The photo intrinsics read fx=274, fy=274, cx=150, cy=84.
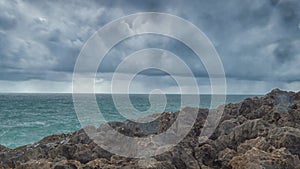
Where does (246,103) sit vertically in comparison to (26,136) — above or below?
above

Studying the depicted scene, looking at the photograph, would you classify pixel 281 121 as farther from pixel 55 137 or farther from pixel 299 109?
pixel 55 137

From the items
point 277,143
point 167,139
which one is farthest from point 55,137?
point 277,143

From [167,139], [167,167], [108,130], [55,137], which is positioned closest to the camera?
[167,167]

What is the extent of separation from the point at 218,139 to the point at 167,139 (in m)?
1.80

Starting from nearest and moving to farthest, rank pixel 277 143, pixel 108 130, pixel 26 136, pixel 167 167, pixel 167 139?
pixel 167 167 < pixel 277 143 < pixel 167 139 < pixel 108 130 < pixel 26 136

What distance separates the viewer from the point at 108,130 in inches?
393

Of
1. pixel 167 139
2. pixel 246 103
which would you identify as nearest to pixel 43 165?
pixel 167 139

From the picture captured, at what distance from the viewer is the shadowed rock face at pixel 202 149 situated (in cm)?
684

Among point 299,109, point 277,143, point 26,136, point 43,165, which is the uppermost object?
point 299,109

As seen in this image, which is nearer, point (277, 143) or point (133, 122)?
point (277, 143)

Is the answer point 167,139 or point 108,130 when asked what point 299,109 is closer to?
point 167,139

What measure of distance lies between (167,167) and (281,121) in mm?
5454

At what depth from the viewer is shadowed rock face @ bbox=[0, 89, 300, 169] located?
6.84 m

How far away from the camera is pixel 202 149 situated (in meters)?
8.36
